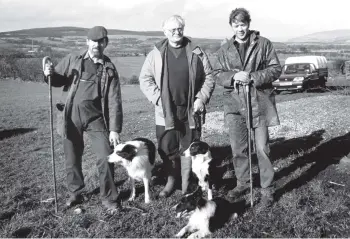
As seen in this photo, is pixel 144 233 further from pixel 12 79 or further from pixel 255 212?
pixel 12 79

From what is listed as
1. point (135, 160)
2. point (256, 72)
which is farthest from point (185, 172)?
point (256, 72)

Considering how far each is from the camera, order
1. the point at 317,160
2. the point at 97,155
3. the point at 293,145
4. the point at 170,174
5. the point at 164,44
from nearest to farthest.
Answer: the point at 97,155 < the point at 164,44 < the point at 170,174 < the point at 317,160 < the point at 293,145

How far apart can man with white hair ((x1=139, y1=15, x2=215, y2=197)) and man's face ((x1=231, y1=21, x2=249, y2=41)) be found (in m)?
0.56

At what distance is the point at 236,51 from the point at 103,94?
6.63 ft

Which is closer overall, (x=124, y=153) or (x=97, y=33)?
(x=97, y=33)

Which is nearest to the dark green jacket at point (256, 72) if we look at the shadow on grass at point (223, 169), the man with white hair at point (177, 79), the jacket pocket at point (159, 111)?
the man with white hair at point (177, 79)

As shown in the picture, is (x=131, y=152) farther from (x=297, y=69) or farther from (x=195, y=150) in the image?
(x=297, y=69)

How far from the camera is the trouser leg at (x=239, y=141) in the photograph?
18.0ft

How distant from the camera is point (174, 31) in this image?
5109mm

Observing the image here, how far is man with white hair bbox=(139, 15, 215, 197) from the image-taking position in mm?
5230

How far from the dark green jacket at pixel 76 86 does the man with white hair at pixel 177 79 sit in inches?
19.2

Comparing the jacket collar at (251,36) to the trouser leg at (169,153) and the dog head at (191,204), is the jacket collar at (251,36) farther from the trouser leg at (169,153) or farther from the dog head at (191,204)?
the dog head at (191,204)

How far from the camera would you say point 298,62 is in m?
28.8

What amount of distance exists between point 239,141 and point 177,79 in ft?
4.43
